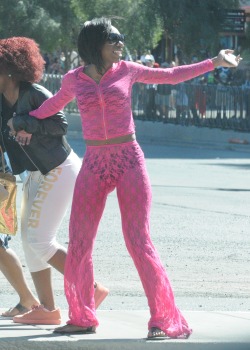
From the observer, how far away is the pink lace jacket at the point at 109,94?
20.1ft

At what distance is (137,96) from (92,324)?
77.6 feet

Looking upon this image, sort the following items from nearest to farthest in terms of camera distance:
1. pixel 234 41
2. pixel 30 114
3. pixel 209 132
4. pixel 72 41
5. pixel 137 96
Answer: pixel 30 114
pixel 209 132
pixel 137 96
pixel 72 41
pixel 234 41

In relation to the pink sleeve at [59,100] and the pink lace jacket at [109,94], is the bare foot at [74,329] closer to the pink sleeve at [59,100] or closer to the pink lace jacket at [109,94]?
the pink lace jacket at [109,94]

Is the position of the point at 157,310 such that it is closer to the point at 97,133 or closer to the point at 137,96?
the point at 97,133

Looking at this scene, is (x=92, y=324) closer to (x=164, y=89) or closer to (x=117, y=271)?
(x=117, y=271)

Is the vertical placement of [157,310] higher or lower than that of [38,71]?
lower

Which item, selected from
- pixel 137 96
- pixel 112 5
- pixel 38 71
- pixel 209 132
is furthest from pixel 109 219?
pixel 112 5

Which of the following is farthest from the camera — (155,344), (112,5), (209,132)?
(112,5)

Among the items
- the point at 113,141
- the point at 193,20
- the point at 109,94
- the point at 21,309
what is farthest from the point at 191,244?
the point at 193,20

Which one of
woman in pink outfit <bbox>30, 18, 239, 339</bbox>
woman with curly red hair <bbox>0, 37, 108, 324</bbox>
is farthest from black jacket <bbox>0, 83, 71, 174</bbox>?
woman in pink outfit <bbox>30, 18, 239, 339</bbox>

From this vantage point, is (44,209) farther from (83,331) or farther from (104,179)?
(83,331)

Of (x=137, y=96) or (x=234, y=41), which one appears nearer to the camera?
(x=137, y=96)

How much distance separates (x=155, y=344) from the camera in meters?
5.90

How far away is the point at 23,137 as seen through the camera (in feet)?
21.0
